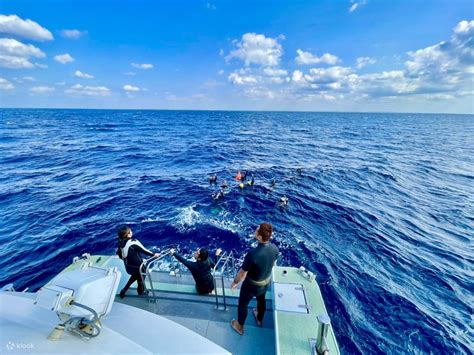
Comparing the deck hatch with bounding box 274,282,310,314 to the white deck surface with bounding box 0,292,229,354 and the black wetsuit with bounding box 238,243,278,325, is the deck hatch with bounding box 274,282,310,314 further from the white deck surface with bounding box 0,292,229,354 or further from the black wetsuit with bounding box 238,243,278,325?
the white deck surface with bounding box 0,292,229,354

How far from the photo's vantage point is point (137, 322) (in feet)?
11.4

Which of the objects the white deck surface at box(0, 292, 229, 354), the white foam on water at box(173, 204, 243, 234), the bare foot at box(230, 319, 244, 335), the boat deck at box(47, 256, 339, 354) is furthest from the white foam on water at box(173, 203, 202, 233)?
the white deck surface at box(0, 292, 229, 354)

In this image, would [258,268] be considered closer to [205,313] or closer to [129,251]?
[205,313]

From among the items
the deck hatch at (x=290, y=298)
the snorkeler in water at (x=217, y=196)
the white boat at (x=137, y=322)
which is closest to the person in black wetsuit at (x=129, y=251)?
the white boat at (x=137, y=322)

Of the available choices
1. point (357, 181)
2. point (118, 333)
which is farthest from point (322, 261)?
point (357, 181)

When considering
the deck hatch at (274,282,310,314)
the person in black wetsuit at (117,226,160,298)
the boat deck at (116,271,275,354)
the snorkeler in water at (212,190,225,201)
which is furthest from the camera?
the snorkeler in water at (212,190,225,201)

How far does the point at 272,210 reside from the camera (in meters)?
15.7

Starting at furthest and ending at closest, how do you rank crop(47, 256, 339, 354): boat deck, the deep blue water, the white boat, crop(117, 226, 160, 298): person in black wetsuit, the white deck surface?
the deep blue water → crop(117, 226, 160, 298): person in black wetsuit → crop(47, 256, 339, 354): boat deck → the white boat → the white deck surface

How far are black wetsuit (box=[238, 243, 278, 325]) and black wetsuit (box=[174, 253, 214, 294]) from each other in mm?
1285

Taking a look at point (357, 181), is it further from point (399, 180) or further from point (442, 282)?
point (442, 282)

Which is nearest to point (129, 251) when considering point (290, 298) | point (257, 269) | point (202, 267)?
point (202, 267)

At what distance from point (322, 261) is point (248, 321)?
675 centimetres

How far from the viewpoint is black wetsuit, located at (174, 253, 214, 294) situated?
208 inches

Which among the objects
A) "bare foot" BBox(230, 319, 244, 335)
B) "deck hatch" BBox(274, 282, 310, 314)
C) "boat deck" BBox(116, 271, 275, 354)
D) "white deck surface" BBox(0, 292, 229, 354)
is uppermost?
"white deck surface" BBox(0, 292, 229, 354)
